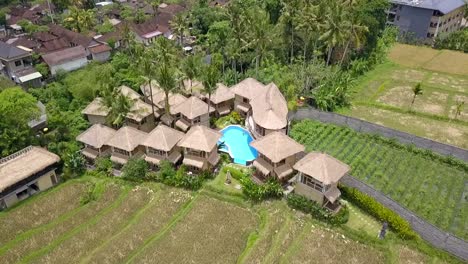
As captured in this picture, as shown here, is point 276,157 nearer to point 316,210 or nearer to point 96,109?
point 316,210

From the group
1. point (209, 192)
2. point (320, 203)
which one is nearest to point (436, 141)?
point (320, 203)

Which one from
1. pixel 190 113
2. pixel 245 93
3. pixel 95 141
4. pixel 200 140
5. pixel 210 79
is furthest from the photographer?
pixel 245 93

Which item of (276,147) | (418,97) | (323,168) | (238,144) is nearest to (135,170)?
(238,144)

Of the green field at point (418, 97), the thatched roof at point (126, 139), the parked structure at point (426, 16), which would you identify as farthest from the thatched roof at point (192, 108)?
the parked structure at point (426, 16)

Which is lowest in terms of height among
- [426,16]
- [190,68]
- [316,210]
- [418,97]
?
[316,210]

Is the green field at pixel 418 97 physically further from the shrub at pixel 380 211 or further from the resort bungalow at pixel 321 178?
the resort bungalow at pixel 321 178

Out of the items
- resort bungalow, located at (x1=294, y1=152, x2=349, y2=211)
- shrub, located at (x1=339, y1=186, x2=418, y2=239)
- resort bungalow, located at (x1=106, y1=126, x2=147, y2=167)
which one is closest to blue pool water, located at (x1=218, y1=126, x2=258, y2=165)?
resort bungalow, located at (x1=294, y1=152, x2=349, y2=211)

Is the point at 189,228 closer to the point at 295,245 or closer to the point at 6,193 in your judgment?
the point at 295,245
